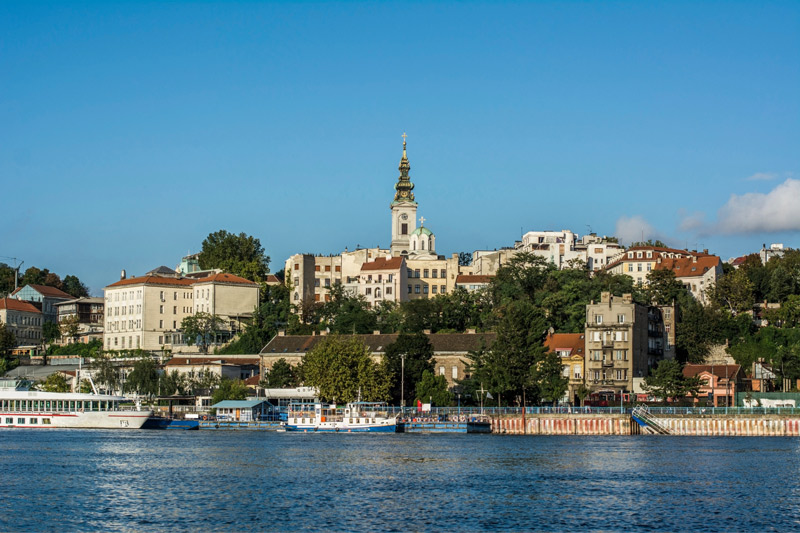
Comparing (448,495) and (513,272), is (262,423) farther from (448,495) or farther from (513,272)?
(448,495)

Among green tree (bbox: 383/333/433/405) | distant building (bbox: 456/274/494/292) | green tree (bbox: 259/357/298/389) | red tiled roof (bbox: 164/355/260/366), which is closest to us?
green tree (bbox: 383/333/433/405)

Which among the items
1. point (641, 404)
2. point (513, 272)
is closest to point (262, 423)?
point (641, 404)

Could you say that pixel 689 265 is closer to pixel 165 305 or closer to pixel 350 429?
pixel 350 429

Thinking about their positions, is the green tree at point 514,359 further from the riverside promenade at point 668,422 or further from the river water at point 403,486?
the river water at point 403,486

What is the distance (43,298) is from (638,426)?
109389 millimetres

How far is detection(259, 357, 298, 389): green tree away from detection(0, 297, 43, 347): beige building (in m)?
61.5

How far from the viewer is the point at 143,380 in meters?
122

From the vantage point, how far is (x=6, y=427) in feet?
338

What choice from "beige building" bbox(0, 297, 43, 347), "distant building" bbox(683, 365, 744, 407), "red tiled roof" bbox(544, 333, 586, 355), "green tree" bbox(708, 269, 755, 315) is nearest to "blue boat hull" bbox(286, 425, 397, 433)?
"red tiled roof" bbox(544, 333, 586, 355)

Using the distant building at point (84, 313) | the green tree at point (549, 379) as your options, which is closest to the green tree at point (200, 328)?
the distant building at point (84, 313)

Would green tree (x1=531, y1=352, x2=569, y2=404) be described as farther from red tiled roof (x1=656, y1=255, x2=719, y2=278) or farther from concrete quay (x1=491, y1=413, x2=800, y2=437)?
red tiled roof (x1=656, y1=255, x2=719, y2=278)

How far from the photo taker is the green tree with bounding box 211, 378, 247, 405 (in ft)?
373

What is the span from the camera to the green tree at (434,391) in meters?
101

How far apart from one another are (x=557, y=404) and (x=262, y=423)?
26.1m
